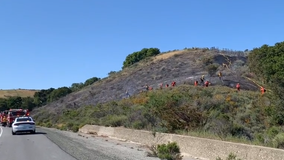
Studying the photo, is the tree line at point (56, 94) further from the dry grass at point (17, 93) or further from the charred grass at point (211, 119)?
the charred grass at point (211, 119)

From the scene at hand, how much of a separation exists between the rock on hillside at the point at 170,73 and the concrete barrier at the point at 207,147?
32774 millimetres

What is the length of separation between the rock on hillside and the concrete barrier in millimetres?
32774

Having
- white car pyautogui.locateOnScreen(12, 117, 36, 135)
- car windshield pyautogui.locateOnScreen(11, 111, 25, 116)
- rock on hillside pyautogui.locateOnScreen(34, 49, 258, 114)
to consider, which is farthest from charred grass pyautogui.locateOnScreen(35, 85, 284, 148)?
rock on hillside pyautogui.locateOnScreen(34, 49, 258, 114)

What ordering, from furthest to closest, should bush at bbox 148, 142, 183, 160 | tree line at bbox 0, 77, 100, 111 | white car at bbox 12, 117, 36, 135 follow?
tree line at bbox 0, 77, 100, 111 < white car at bbox 12, 117, 36, 135 < bush at bbox 148, 142, 183, 160

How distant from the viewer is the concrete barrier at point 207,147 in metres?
12.0

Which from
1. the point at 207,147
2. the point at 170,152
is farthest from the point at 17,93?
the point at 207,147

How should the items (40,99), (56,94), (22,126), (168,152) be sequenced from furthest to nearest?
(40,99) < (56,94) < (22,126) < (168,152)

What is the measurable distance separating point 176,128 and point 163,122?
201cm

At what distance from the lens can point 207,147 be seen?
15539mm

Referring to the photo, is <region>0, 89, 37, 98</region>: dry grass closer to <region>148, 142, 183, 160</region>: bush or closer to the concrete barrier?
the concrete barrier

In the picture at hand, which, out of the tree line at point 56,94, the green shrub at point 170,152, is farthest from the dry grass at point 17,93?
the green shrub at point 170,152

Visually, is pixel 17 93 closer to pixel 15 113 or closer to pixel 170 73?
pixel 170 73

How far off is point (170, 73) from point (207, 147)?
56815 mm

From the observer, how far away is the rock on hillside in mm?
62438
